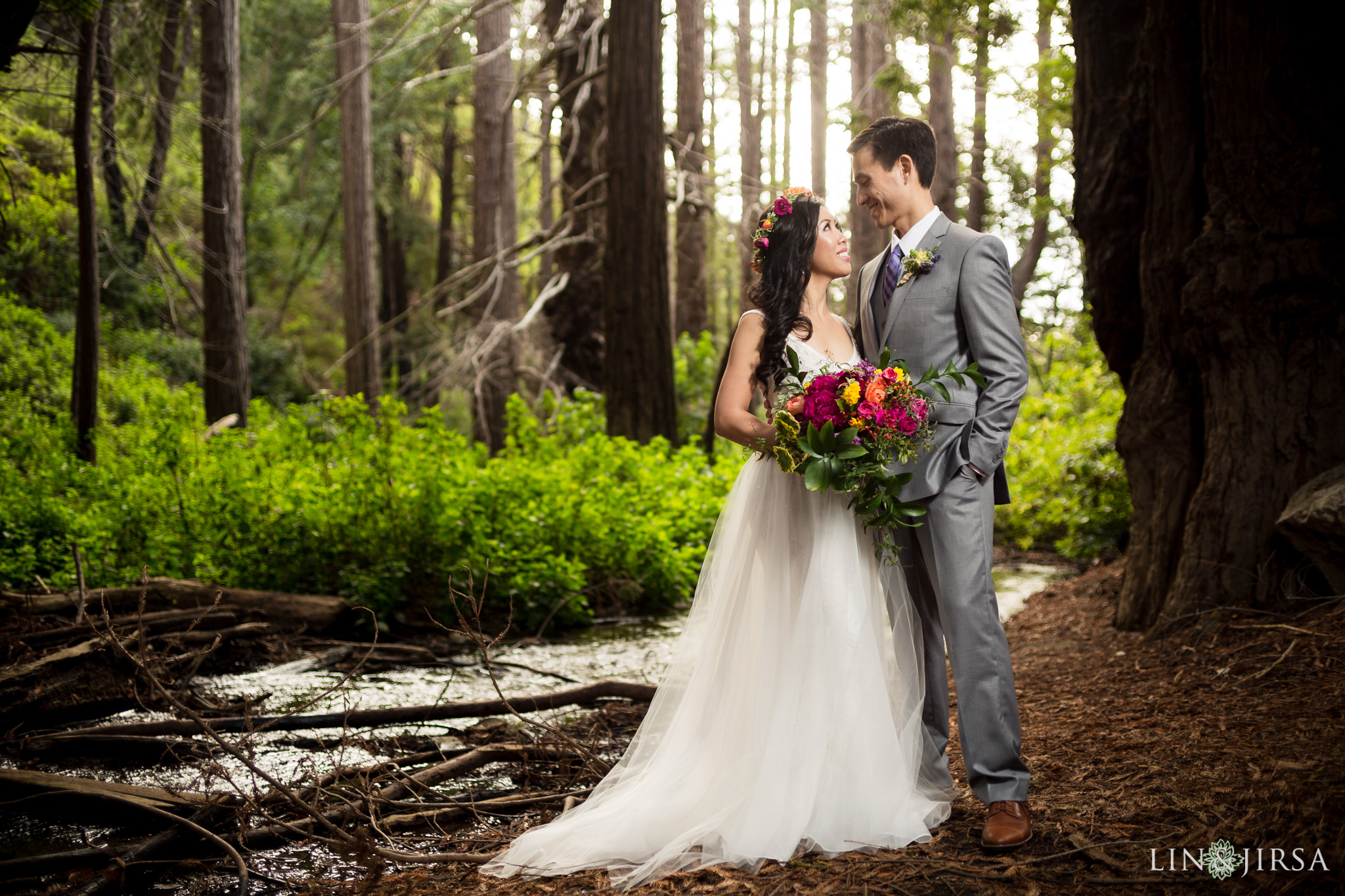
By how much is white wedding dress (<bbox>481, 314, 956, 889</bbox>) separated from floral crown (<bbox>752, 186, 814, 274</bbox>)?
0.45 metres

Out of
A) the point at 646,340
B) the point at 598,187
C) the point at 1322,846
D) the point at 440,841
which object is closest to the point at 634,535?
the point at 646,340

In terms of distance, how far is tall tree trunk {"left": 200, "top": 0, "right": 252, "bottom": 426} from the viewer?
13.3 meters

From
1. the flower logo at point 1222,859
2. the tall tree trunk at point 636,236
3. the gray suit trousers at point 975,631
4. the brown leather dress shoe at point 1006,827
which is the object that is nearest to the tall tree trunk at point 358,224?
the tall tree trunk at point 636,236

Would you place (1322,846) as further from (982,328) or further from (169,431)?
(169,431)

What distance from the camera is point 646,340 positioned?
1031cm

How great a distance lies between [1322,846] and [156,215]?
17.1 meters

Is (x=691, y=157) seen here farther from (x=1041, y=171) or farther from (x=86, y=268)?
(x=86, y=268)

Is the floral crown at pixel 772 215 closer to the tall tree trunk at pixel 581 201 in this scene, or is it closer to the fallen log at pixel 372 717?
the fallen log at pixel 372 717

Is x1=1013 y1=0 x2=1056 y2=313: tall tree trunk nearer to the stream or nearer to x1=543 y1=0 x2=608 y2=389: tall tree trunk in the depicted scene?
the stream

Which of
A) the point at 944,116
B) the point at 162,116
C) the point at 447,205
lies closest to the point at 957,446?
the point at 162,116

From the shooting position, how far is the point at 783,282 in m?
3.94

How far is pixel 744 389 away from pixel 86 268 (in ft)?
30.1

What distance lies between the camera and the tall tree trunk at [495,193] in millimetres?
14953

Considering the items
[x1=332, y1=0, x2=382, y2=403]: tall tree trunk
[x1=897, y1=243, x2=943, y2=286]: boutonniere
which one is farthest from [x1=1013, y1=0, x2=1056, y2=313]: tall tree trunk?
[x1=332, y1=0, x2=382, y2=403]: tall tree trunk
